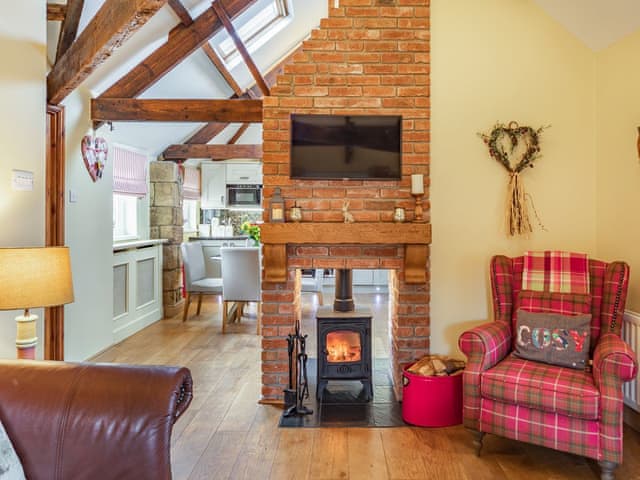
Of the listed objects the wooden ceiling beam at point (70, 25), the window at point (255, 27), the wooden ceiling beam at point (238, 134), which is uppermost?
the window at point (255, 27)

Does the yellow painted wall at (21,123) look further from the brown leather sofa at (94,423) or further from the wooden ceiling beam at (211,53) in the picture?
the brown leather sofa at (94,423)

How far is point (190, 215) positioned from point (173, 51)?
3954mm

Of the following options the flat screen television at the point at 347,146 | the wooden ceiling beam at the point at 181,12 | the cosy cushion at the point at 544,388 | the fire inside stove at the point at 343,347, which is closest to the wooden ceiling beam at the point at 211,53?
the wooden ceiling beam at the point at 181,12

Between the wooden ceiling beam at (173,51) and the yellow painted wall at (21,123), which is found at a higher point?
the wooden ceiling beam at (173,51)

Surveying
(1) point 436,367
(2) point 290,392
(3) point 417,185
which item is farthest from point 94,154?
(1) point 436,367

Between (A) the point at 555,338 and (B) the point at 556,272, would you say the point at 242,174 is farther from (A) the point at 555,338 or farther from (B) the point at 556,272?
(A) the point at 555,338

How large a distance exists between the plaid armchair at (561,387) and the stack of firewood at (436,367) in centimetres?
37

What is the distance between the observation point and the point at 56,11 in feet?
9.71

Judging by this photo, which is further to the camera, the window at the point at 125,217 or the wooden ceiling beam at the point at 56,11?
the window at the point at 125,217

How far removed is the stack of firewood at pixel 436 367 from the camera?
2.73 meters

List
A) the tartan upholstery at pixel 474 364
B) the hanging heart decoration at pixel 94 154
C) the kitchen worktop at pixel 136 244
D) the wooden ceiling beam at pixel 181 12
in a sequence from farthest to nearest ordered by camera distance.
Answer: the kitchen worktop at pixel 136 244 → the hanging heart decoration at pixel 94 154 → the wooden ceiling beam at pixel 181 12 → the tartan upholstery at pixel 474 364

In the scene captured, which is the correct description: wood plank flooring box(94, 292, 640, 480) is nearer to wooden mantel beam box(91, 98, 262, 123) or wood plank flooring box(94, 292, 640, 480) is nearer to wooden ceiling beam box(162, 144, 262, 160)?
wooden mantel beam box(91, 98, 262, 123)

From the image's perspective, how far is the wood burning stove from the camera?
2.96 metres

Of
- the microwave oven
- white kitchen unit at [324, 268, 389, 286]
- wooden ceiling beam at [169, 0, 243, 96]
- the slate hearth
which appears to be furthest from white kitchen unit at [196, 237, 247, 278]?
the slate hearth
